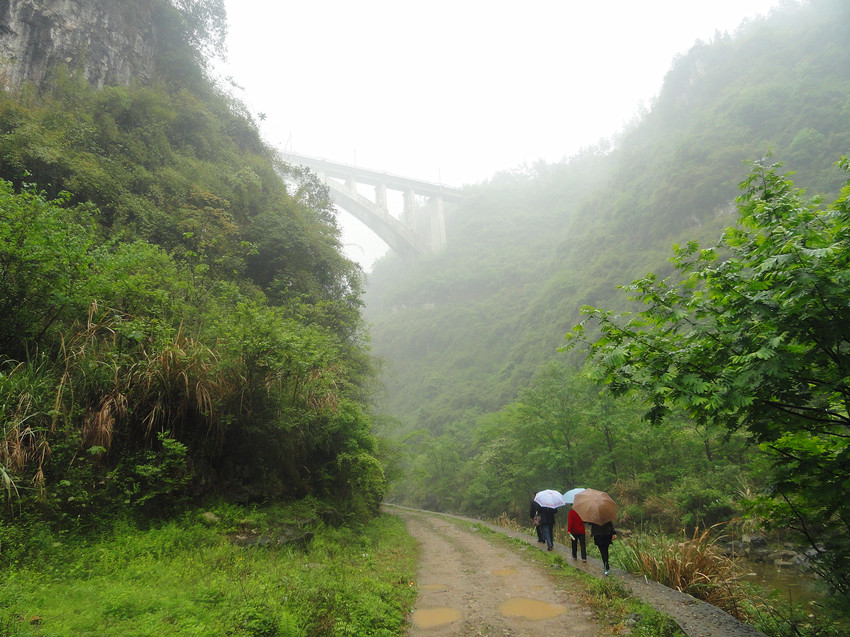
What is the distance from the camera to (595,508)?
642 cm

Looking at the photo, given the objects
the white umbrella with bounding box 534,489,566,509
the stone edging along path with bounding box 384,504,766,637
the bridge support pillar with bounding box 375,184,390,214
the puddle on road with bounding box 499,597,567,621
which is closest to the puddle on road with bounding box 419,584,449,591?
the puddle on road with bounding box 499,597,567,621

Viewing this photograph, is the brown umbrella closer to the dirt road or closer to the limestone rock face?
the dirt road

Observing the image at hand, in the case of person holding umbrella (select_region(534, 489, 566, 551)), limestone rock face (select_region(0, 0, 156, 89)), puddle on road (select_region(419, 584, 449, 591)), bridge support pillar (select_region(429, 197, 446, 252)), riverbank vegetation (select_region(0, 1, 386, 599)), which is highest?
bridge support pillar (select_region(429, 197, 446, 252))

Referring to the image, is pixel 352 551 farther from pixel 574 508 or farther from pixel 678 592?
pixel 678 592

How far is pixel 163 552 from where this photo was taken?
4.73m

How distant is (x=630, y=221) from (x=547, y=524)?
36.7 meters

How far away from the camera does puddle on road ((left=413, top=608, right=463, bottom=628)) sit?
4738mm

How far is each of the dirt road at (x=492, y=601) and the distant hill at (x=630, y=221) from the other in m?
13.6

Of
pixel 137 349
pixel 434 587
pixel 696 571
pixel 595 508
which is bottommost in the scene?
pixel 434 587

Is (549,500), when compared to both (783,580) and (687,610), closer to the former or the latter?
(687,610)

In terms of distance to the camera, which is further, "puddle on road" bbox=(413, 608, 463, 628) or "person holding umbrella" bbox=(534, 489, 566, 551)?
"person holding umbrella" bbox=(534, 489, 566, 551)

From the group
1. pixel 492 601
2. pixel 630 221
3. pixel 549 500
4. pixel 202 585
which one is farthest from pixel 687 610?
pixel 630 221

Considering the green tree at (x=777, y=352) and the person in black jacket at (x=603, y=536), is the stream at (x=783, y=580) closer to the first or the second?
the person in black jacket at (x=603, y=536)

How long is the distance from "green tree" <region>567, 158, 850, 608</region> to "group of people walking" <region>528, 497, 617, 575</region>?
281 cm
